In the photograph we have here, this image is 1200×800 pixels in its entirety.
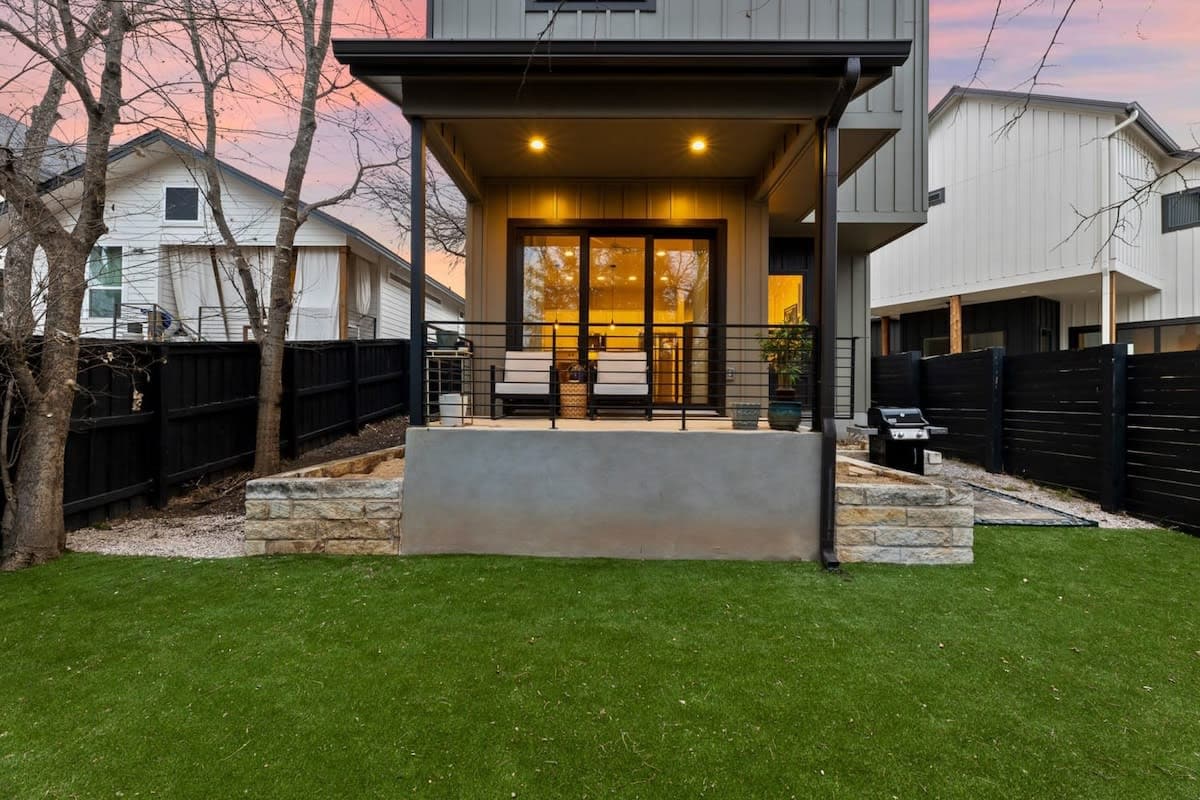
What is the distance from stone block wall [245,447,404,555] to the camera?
3.94 metres

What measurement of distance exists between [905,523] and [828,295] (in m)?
1.82

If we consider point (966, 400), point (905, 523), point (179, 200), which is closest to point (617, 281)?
point (905, 523)

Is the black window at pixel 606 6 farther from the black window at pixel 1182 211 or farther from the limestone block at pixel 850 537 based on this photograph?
the black window at pixel 1182 211

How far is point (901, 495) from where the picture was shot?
3871 mm

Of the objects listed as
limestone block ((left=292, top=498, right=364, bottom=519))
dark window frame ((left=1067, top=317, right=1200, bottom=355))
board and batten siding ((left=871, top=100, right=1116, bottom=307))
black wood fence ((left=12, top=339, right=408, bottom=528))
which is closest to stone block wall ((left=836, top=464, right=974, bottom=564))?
limestone block ((left=292, top=498, right=364, bottom=519))

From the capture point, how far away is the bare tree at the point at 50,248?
11.6 ft

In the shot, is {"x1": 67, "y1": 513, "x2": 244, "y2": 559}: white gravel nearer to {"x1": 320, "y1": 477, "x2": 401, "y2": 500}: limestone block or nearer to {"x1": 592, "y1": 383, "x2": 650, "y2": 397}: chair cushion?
{"x1": 320, "y1": 477, "x2": 401, "y2": 500}: limestone block

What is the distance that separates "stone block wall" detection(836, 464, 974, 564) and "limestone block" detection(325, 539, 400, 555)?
343 cm

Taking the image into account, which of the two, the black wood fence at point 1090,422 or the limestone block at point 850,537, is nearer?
the limestone block at point 850,537

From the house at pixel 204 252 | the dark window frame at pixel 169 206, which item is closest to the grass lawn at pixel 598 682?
the house at pixel 204 252

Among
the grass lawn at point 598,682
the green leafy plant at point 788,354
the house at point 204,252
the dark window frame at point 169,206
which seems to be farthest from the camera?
the dark window frame at point 169,206

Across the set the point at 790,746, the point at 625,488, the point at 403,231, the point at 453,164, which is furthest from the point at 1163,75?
the point at 403,231

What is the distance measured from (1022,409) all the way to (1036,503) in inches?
59.9

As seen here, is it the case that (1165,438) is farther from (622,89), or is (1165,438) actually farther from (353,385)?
(353,385)
